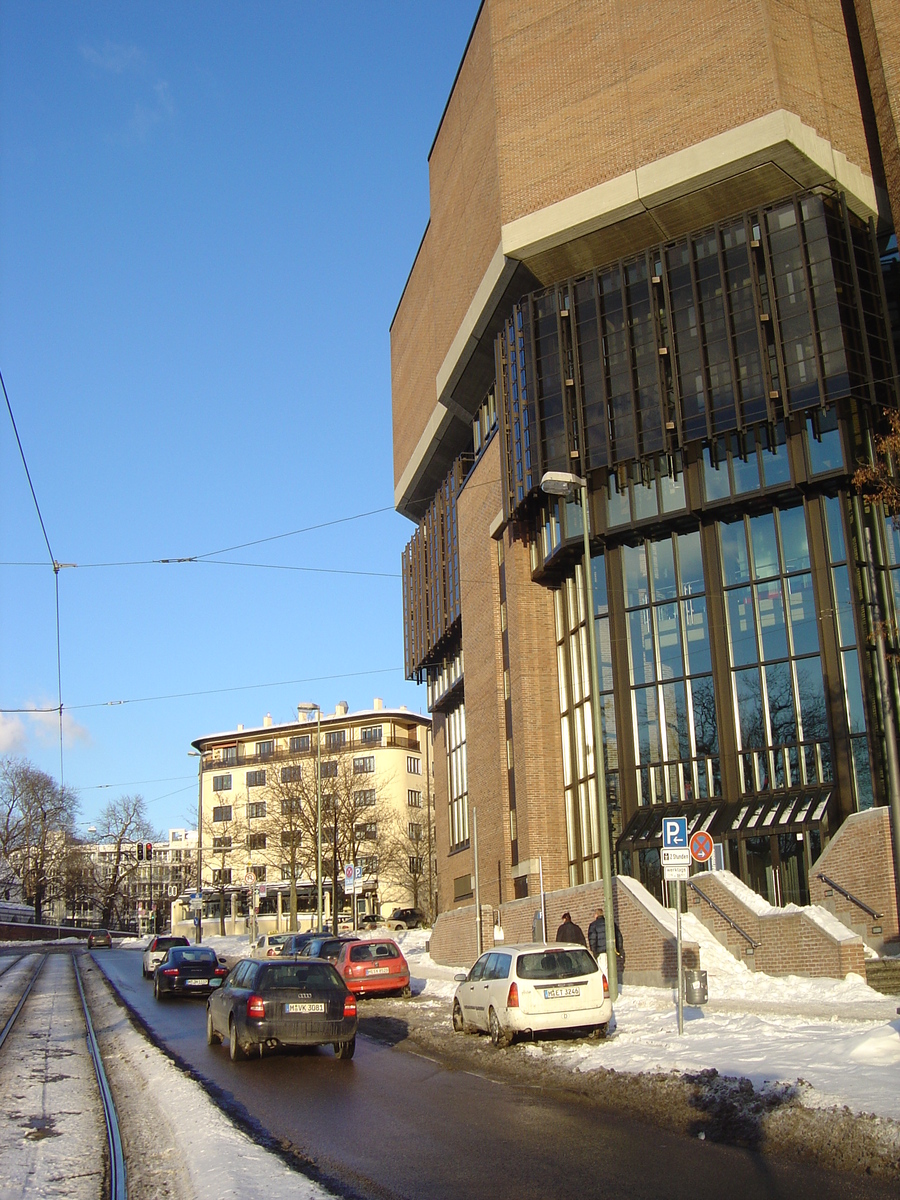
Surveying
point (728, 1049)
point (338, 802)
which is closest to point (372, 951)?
point (728, 1049)

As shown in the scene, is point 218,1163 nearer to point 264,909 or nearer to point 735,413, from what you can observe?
point 735,413

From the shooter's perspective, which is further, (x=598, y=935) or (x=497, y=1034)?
(x=598, y=935)

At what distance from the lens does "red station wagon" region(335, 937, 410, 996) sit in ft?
82.3

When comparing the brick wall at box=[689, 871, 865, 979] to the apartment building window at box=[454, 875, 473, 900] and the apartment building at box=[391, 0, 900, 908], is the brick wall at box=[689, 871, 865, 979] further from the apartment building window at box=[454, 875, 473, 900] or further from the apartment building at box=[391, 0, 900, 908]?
the apartment building window at box=[454, 875, 473, 900]

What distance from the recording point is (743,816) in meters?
28.2

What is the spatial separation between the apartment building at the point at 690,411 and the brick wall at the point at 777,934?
4.02 m

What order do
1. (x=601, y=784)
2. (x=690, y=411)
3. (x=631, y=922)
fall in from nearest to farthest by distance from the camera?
(x=601, y=784) < (x=631, y=922) < (x=690, y=411)

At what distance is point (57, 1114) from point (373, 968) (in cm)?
1487

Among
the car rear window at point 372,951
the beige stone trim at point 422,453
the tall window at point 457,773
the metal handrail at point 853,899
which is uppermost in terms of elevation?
the beige stone trim at point 422,453

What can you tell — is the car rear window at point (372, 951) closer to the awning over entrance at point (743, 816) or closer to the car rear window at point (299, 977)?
the awning over entrance at point (743, 816)

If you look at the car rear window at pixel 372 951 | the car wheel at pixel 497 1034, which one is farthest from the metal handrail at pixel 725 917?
the car wheel at pixel 497 1034

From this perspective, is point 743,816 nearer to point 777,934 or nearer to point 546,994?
point 777,934

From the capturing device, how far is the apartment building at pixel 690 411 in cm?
2831

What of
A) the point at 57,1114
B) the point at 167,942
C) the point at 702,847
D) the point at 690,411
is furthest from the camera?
the point at 167,942
